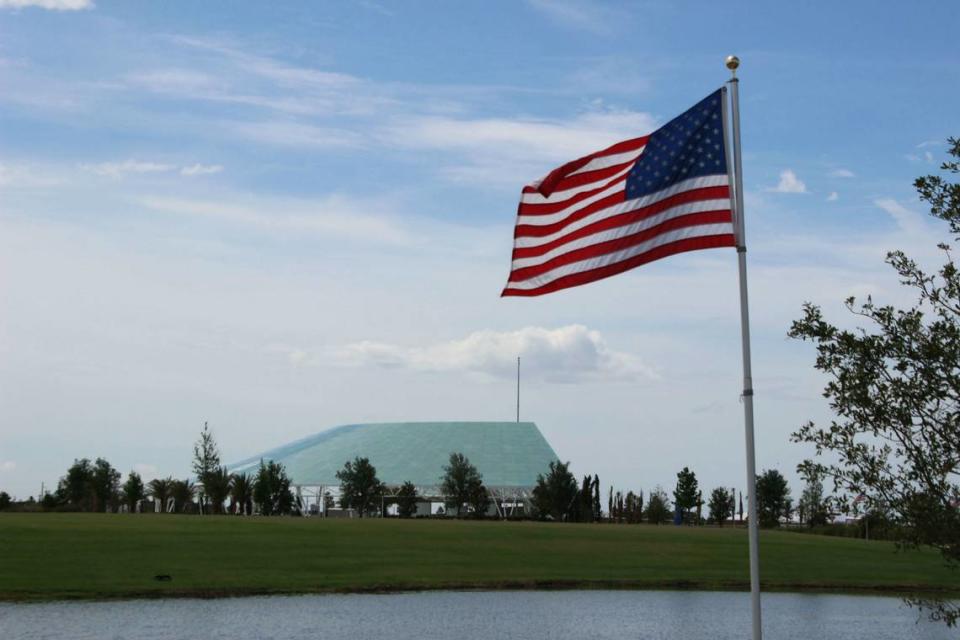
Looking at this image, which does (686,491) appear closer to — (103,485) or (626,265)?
(103,485)

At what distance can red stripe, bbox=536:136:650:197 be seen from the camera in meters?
16.3

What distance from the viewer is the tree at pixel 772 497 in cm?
10869

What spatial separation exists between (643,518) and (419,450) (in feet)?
121

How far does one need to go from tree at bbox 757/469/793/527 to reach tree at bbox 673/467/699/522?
5.80 metres

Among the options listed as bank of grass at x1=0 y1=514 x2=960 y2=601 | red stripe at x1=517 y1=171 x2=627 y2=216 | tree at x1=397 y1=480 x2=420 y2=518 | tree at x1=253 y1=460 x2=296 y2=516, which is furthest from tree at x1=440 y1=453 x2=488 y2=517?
red stripe at x1=517 y1=171 x2=627 y2=216

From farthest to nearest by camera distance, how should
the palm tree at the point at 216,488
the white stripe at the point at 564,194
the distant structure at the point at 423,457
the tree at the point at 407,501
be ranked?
the distant structure at the point at 423,457
the tree at the point at 407,501
the palm tree at the point at 216,488
the white stripe at the point at 564,194

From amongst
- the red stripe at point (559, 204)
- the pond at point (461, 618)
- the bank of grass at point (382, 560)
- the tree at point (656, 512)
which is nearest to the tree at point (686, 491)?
the tree at point (656, 512)

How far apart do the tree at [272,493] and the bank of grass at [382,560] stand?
31.8 meters

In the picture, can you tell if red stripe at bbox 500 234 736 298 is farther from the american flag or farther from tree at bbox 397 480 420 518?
tree at bbox 397 480 420 518

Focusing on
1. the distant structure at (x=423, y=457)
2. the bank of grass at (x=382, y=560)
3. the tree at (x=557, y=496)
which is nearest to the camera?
the bank of grass at (x=382, y=560)

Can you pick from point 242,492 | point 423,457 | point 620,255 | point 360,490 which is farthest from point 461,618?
point 423,457

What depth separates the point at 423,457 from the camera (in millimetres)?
138000

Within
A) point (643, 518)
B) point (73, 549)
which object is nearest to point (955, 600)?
point (73, 549)

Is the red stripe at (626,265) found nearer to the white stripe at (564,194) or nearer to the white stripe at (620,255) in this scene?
the white stripe at (620,255)
